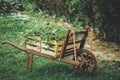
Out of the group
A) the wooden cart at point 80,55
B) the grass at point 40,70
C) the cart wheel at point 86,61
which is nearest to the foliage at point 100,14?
the grass at point 40,70

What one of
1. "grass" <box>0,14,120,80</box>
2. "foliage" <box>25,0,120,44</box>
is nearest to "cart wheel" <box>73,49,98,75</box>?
"grass" <box>0,14,120,80</box>

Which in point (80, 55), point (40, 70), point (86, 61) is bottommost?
point (40, 70)

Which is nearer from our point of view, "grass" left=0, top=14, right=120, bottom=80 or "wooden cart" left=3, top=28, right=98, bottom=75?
"wooden cart" left=3, top=28, right=98, bottom=75

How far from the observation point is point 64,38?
6168 millimetres

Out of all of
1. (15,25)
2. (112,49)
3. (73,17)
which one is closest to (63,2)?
(73,17)

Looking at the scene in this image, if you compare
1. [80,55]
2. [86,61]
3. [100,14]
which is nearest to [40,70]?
[80,55]

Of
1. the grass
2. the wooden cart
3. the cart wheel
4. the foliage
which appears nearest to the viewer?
the wooden cart

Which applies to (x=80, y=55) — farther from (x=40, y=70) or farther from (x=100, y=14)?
(x=100, y=14)

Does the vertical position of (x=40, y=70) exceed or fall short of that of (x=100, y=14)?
it falls short

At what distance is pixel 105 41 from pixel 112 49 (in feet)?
2.68

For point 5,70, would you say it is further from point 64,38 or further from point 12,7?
point 12,7

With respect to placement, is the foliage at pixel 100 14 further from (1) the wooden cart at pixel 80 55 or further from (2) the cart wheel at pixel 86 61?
(2) the cart wheel at pixel 86 61

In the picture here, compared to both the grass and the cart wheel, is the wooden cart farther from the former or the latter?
the grass

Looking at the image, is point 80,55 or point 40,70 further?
point 40,70
